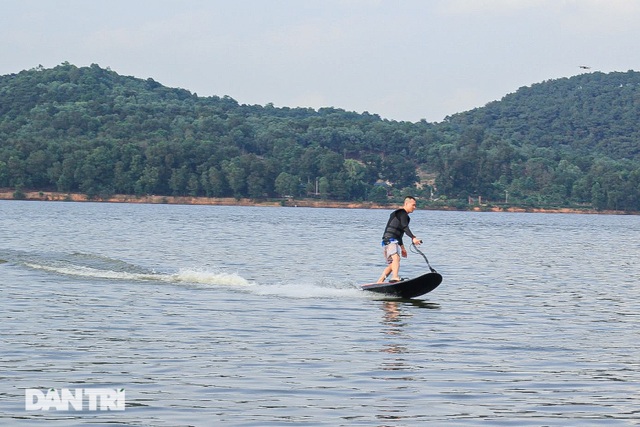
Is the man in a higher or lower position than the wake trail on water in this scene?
higher

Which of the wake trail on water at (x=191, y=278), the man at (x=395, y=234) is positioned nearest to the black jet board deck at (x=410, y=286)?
the man at (x=395, y=234)

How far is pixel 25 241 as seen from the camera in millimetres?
53000

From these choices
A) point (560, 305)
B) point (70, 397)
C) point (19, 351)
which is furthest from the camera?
point (560, 305)

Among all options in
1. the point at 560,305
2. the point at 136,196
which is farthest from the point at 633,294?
the point at 136,196

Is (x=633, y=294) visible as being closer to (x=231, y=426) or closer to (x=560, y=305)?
(x=560, y=305)

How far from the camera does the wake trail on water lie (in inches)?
1090

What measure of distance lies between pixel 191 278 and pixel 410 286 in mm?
6712

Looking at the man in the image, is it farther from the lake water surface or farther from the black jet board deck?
the lake water surface

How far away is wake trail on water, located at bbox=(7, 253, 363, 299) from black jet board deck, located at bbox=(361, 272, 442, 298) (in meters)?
0.70

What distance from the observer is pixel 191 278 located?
30.2 metres

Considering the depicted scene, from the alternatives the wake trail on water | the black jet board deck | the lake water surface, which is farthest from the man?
the wake trail on water

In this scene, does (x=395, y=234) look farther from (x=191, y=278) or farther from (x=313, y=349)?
(x=313, y=349)

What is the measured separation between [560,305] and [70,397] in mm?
16623

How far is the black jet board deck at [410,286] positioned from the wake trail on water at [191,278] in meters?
0.70
